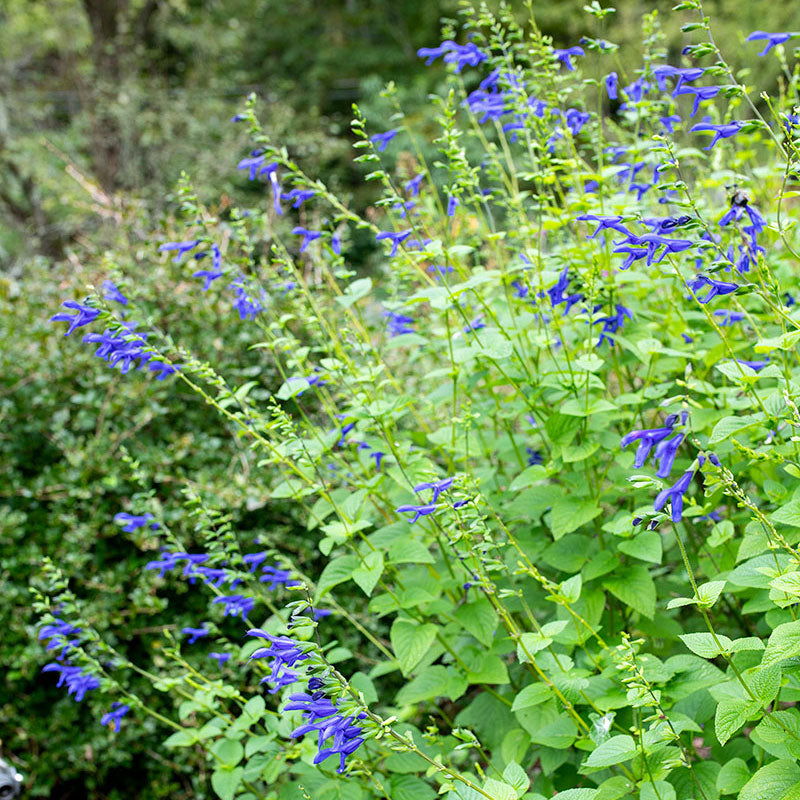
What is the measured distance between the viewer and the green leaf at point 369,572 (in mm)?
2219

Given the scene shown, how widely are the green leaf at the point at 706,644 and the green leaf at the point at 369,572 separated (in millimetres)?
833

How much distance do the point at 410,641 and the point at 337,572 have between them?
309mm

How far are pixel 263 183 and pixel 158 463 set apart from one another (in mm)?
13008

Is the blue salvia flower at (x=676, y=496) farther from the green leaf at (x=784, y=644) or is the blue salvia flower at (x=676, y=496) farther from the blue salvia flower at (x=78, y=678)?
the blue salvia flower at (x=78, y=678)

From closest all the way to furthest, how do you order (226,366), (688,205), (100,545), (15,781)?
(688,205) → (15,781) → (100,545) → (226,366)

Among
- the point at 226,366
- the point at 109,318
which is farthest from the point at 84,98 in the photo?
the point at 109,318

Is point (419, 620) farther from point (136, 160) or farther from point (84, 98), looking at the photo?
point (84, 98)

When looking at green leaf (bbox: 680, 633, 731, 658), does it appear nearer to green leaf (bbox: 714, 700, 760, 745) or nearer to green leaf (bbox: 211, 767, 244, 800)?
green leaf (bbox: 714, 700, 760, 745)

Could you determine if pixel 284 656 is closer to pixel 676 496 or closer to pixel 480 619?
pixel 676 496

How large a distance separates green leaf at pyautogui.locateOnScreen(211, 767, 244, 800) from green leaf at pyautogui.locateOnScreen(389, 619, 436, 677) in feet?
2.08

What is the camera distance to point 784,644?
1555mm

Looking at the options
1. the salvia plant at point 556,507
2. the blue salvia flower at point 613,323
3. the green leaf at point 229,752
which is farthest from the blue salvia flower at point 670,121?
the green leaf at point 229,752

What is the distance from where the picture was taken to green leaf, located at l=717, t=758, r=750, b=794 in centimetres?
180

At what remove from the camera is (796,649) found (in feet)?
4.97
